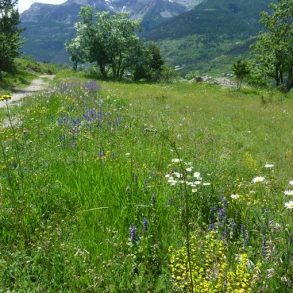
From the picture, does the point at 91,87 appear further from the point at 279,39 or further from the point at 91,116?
the point at 279,39

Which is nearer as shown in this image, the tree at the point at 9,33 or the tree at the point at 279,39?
the tree at the point at 9,33

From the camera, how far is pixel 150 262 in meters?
3.96

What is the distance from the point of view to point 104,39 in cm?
5500

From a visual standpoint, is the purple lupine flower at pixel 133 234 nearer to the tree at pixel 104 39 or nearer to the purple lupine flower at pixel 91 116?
the purple lupine flower at pixel 91 116

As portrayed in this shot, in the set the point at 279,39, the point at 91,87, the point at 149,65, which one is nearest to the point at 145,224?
the point at 91,87

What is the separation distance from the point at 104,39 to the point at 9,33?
52.1 feet

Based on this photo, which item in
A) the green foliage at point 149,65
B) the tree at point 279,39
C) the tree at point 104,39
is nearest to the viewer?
the tree at point 279,39

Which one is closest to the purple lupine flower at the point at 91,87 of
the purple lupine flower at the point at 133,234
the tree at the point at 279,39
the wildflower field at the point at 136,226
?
the wildflower field at the point at 136,226

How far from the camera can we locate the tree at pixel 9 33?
3800 cm

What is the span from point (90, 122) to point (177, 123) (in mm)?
4259

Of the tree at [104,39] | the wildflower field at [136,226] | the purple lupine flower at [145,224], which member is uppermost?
the tree at [104,39]

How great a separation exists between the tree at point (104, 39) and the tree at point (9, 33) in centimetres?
1227

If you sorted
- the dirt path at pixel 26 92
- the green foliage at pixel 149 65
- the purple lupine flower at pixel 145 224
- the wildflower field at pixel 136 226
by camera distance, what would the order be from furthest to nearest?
the green foliage at pixel 149 65, the dirt path at pixel 26 92, the purple lupine flower at pixel 145 224, the wildflower field at pixel 136 226

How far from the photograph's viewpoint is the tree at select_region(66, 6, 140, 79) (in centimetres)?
5516
